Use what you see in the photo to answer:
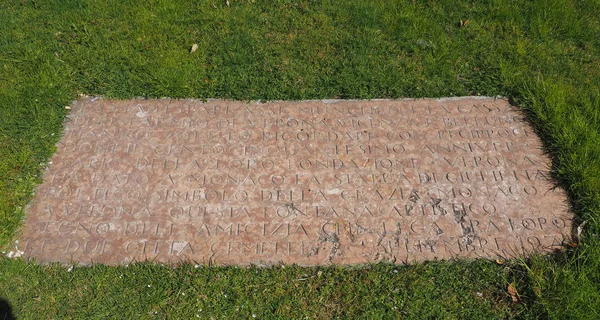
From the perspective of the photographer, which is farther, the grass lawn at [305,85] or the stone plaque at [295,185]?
the stone plaque at [295,185]

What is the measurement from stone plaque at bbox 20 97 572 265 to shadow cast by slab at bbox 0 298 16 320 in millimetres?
352

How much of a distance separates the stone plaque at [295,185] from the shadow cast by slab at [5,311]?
1.15 feet

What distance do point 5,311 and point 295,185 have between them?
1946mm

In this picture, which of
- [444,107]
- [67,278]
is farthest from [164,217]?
[444,107]

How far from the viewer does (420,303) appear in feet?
9.29

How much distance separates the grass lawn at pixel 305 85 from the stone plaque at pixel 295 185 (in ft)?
0.42

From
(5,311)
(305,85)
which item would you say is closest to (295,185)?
(305,85)

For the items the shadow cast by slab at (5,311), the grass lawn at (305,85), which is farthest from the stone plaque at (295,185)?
the shadow cast by slab at (5,311)

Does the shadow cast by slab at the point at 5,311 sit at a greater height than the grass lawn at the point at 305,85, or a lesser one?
lesser

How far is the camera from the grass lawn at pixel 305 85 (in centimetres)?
285

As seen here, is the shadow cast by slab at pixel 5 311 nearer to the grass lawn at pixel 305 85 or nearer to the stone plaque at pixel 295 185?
the grass lawn at pixel 305 85

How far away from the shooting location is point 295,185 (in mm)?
3434

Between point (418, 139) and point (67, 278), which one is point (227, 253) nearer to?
point (67, 278)

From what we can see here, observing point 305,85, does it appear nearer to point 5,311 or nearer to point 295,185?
point 295,185
